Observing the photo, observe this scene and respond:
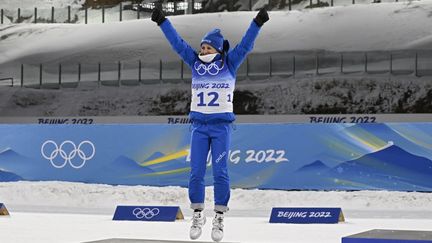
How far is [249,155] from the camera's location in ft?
41.2

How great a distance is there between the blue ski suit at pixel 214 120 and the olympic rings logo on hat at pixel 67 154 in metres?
6.88

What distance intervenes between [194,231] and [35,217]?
534 centimetres

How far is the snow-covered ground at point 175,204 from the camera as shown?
805cm

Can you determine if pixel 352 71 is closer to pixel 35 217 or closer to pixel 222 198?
pixel 35 217

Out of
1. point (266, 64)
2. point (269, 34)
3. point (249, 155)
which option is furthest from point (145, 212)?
point (269, 34)

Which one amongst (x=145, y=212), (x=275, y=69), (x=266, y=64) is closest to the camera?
(x=145, y=212)

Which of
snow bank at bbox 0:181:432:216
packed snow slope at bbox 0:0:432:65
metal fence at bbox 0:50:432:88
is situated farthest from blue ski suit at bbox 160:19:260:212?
packed snow slope at bbox 0:0:432:65

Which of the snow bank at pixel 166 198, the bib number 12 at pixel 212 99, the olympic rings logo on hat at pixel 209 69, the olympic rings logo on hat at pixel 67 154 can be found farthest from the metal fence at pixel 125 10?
the bib number 12 at pixel 212 99

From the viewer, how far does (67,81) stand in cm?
2523

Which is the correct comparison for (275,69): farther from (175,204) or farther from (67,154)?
(175,204)

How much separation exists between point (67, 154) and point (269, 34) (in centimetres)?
1284

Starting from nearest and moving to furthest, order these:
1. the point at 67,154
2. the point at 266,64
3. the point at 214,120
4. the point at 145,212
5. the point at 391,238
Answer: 1. the point at 391,238
2. the point at 214,120
3. the point at 145,212
4. the point at 67,154
5. the point at 266,64

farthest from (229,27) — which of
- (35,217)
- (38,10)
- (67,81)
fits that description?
(35,217)

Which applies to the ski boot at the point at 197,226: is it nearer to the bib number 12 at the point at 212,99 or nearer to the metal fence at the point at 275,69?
the bib number 12 at the point at 212,99
